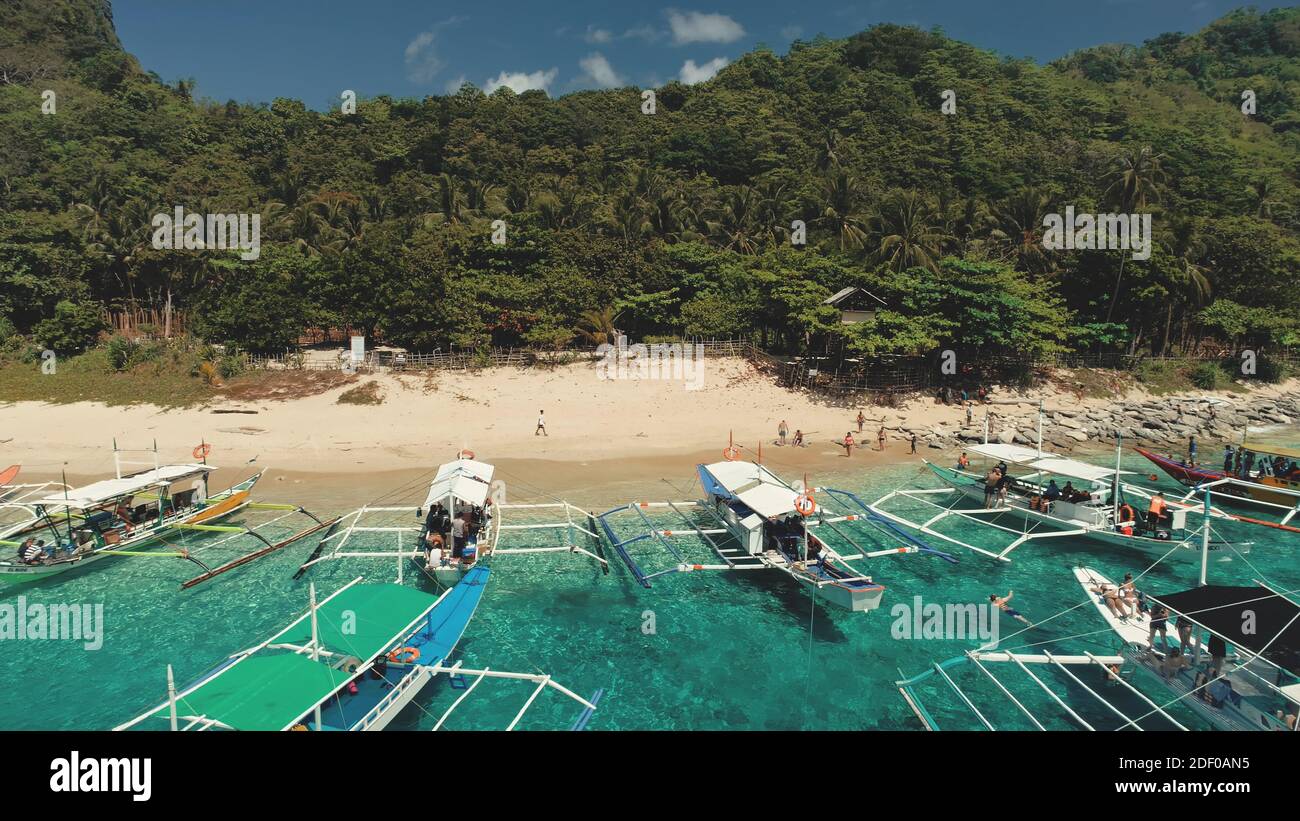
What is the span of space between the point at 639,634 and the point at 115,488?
16106mm

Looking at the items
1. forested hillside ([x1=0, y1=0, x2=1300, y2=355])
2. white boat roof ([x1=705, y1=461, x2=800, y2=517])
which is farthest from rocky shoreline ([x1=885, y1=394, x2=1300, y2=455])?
white boat roof ([x1=705, y1=461, x2=800, y2=517])

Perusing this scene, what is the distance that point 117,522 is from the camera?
2072 centimetres

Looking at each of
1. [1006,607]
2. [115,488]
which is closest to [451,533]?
[115,488]

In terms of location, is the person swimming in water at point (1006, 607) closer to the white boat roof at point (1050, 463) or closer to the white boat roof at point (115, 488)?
the white boat roof at point (1050, 463)

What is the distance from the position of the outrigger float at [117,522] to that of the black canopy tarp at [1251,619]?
22.8 m

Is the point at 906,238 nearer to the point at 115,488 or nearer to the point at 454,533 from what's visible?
the point at 454,533

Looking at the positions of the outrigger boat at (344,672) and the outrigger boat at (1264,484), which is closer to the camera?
the outrigger boat at (344,672)

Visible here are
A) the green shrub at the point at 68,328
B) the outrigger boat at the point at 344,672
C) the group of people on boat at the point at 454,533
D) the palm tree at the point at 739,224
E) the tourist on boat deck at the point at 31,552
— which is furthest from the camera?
→ the palm tree at the point at 739,224

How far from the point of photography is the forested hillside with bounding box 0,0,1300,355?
40219mm

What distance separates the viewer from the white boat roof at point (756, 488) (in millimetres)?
17859

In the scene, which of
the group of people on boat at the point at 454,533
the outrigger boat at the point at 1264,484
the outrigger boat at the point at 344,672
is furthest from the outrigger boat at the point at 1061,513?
the outrigger boat at the point at 344,672
